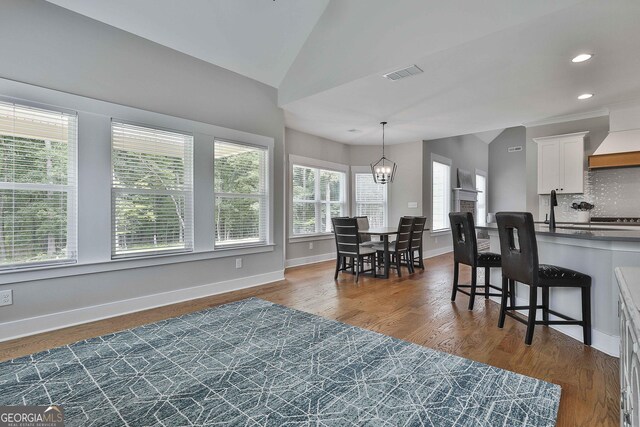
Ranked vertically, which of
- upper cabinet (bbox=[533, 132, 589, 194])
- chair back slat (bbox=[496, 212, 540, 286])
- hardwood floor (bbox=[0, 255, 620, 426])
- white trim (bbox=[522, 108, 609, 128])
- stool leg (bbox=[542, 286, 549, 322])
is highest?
white trim (bbox=[522, 108, 609, 128])

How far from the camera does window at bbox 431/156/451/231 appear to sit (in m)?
7.57

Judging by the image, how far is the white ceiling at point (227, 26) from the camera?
3.12 metres

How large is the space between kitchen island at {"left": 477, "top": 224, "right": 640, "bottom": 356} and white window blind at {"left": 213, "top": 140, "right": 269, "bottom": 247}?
136 inches

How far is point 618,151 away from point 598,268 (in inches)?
134

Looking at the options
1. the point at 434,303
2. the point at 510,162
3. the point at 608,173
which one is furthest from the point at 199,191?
the point at 510,162

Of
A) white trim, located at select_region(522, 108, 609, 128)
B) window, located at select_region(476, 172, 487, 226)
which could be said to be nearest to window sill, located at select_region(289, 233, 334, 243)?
white trim, located at select_region(522, 108, 609, 128)

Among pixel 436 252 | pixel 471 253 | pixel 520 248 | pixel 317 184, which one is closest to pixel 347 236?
pixel 471 253

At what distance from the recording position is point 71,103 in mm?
2895

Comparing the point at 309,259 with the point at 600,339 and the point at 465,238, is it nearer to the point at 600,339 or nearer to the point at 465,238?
the point at 465,238

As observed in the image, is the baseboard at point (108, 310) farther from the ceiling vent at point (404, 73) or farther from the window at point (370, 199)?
the window at point (370, 199)

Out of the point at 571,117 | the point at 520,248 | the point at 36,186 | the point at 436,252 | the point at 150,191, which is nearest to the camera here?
the point at 520,248

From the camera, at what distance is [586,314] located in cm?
244

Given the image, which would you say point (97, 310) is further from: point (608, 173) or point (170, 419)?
point (608, 173)

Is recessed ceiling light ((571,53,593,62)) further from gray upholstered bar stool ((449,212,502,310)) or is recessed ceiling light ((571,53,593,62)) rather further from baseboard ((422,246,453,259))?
baseboard ((422,246,453,259))
